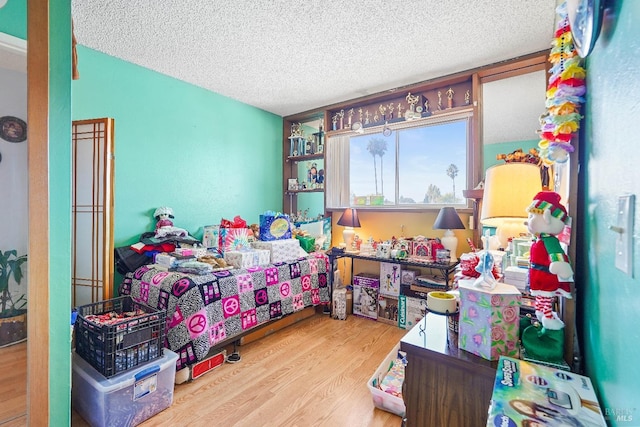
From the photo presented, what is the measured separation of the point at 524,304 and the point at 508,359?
503 mm

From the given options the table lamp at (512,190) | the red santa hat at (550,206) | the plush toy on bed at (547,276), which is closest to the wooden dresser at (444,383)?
the plush toy on bed at (547,276)

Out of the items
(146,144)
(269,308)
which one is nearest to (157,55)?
(146,144)

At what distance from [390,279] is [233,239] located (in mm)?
1658

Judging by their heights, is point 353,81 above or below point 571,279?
above

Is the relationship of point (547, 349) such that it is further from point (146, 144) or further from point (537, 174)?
point (146, 144)

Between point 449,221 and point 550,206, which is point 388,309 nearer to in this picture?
point 449,221

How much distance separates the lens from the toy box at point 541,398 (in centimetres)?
60

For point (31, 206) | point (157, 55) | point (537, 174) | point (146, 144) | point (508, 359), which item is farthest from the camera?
point (146, 144)

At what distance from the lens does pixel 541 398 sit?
0.67 m

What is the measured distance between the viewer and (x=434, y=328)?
1187 mm

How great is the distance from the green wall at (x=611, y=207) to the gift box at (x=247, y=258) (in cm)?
220

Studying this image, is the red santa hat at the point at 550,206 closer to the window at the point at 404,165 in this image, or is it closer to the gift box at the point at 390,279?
the window at the point at 404,165

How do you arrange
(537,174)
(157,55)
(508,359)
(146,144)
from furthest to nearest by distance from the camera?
(146,144) → (157,55) → (537,174) → (508,359)

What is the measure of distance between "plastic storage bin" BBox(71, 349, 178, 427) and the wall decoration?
1.26 metres
